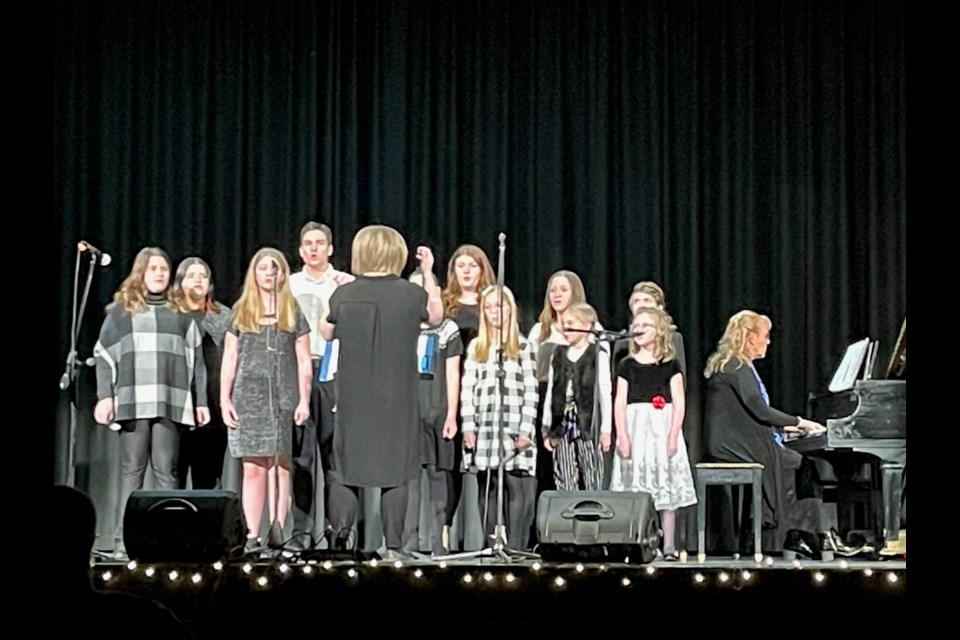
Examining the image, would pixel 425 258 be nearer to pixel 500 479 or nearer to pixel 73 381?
pixel 500 479

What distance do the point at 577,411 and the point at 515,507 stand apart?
2.05 feet

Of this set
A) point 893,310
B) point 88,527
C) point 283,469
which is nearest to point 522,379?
point 283,469

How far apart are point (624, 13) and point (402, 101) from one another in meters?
1.51

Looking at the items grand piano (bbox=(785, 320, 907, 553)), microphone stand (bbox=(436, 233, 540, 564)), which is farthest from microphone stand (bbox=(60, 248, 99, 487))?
grand piano (bbox=(785, 320, 907, 553))

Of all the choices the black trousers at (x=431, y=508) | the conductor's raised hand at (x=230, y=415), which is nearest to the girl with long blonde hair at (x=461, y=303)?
the black trousers at (x=431, y=508)

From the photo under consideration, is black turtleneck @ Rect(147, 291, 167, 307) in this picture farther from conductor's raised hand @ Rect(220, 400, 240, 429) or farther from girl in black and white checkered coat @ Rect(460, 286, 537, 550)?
girl in black and white checkered coat @ Rect(460, 286, 537, 550)

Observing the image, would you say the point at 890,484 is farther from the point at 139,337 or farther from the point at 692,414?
the point at 139,337

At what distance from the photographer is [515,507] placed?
7.99m

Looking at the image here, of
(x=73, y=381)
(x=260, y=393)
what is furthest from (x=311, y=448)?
(x=73, y=381)

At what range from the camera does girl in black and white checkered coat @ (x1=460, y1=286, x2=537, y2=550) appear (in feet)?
26.1

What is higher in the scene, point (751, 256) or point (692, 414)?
point (751, 256)

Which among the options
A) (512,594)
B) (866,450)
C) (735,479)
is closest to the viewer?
(512,594)

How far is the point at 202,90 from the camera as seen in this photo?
9.61 m

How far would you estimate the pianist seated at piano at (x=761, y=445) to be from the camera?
26.9 ft
